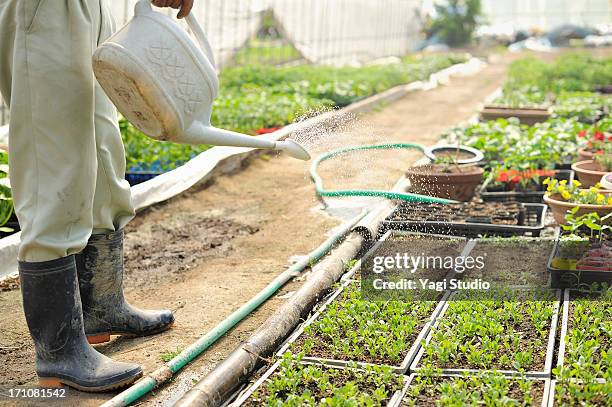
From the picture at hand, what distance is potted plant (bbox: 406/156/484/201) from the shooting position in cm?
500

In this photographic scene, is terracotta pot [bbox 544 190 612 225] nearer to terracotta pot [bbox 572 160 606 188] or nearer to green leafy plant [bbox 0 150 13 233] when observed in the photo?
terracotta pot [bbox 572 160 606 188]

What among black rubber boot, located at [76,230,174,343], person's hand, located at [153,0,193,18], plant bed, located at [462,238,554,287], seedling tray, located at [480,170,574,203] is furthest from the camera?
seedling tray, located at [480,170,574,203]

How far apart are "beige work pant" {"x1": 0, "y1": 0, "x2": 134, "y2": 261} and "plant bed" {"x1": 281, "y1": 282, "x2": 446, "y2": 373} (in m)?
0.89

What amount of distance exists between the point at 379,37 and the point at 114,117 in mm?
19271

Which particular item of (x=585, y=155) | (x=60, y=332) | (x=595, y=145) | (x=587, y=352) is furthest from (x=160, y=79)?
(x=595, y=145)

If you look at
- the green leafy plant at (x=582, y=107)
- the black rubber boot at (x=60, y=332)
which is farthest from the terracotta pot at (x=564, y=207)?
the green leafy plant at (x=582, y=107)

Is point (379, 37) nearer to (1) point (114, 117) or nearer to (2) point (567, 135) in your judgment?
(2) point (567, 135)

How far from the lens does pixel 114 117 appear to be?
286 centimetres

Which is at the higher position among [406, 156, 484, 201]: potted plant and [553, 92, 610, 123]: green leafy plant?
[406, 156, 484, 201]: potted plant

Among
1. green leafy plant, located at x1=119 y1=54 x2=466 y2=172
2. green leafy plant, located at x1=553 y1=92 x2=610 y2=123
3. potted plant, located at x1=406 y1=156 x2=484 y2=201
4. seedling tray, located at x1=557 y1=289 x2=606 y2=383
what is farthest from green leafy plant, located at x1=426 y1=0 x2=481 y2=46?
seedling tray, located at x1=557 y1=289 x2=606 y2=383

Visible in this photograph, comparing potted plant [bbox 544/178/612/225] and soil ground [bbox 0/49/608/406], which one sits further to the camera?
potted plant [bbox 544/178/612/225]

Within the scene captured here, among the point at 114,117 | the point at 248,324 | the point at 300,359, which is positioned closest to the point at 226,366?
the point at 300,359

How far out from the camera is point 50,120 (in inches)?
97.4

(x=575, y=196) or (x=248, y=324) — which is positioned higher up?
(x=575, y=196)
